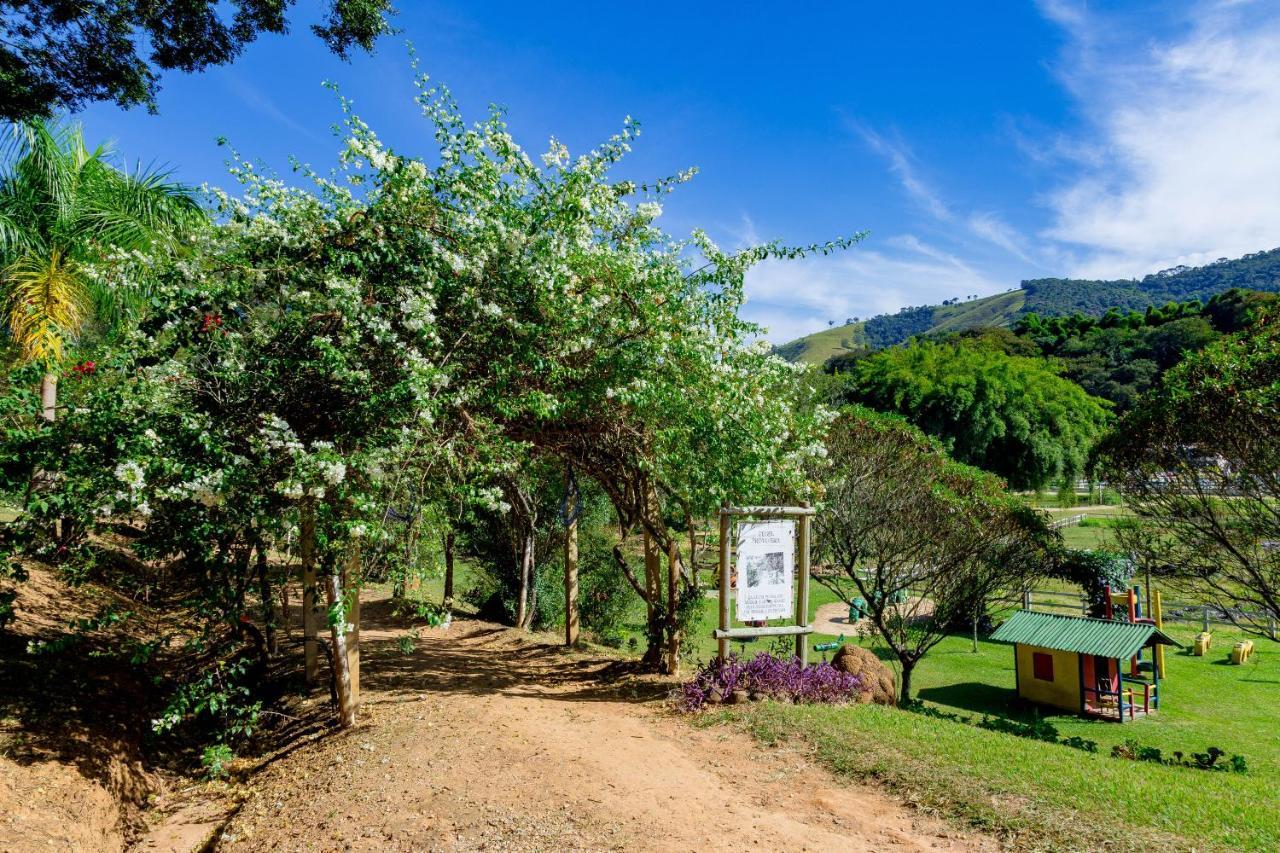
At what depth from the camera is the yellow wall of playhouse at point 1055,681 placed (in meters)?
15.9

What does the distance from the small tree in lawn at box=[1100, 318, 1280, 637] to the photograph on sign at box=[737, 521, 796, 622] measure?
25.6 ft

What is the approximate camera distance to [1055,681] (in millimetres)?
16172

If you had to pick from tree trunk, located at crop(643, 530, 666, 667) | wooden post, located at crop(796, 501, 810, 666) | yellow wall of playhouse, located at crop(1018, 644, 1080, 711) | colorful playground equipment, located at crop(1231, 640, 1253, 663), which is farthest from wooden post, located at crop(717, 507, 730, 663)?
colorful playground equipment, located at crop(1231, 640, 1253, 663)

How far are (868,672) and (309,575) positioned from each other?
24.2 feet

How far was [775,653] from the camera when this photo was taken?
1023 centimetres

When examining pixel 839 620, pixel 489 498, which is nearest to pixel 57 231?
pixel 489 498

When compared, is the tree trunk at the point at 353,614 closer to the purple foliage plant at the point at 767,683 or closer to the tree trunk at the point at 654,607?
the purple foliage plant at the point at 767,683

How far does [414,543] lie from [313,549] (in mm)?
1025

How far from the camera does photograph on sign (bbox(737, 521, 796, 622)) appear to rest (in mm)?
9562

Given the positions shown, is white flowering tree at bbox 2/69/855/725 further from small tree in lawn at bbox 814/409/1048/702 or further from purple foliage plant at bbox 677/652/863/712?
small tree in lawn at bbox 814/409/1048/702

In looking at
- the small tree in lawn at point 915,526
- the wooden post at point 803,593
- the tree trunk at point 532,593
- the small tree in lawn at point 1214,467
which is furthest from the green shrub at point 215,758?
the small tree in lawn at point 1214,467

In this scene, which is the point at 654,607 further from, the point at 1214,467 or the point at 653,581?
the point at 1214,467

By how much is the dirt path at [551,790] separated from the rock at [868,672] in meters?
2.91

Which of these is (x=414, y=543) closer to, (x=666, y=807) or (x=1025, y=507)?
(x=666, y=807)
